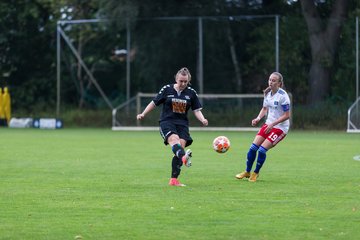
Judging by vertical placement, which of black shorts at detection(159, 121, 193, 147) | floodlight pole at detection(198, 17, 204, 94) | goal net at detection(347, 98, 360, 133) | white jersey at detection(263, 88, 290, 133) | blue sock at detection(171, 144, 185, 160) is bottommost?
goal net at detection(347, 98, 360, 133)

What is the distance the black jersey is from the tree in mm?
22564

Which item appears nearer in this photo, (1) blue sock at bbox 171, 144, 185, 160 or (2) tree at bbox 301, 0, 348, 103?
(1) blue sock at bbox 171, 144, 185, 160

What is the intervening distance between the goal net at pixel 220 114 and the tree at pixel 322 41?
2.47 meters

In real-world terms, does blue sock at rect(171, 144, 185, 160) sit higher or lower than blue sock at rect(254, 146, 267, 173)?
higher

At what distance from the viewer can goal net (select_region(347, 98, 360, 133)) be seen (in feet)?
115

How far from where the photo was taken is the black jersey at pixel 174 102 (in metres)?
15.4

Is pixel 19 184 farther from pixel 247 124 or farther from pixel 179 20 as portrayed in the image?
pixel 179 20

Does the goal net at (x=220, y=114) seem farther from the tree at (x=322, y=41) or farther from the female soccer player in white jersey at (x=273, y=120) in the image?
the female soccer player in white jersey at (x=273, y=120)

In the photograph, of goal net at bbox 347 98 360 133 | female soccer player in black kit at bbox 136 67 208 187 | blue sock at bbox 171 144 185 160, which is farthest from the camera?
goal net at bbox 347 98 360 133

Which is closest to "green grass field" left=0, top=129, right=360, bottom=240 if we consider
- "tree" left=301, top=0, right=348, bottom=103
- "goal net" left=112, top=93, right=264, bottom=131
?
"goal net" left=112, top=93, right=264, bottom=131

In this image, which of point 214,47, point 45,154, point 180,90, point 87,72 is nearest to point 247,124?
point 214,47

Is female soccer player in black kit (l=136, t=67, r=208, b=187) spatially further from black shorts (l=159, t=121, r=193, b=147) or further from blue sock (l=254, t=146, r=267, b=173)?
blue sock (l=254, t=146, r=267, b=173)

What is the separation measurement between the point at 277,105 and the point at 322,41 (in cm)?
2209

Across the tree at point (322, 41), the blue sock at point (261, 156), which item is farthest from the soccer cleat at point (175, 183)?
the tree at point (322, 41)
